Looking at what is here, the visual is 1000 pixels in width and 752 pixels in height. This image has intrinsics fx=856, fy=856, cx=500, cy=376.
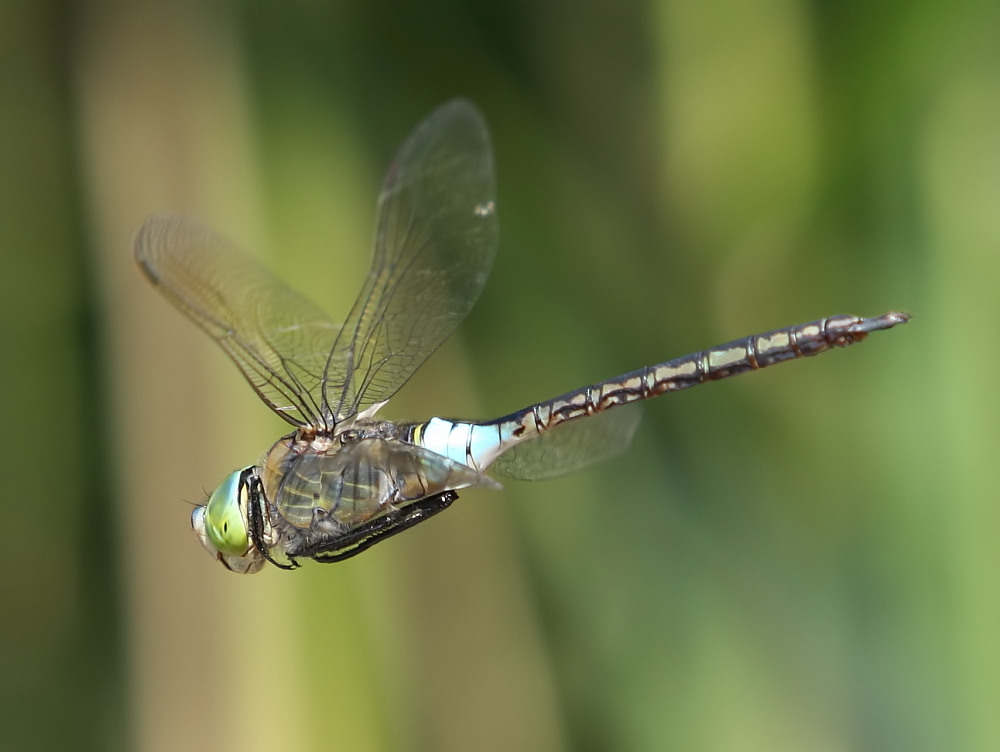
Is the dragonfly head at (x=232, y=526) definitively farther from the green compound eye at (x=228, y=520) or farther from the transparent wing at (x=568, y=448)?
the transparent wing at (x=568, y=448)

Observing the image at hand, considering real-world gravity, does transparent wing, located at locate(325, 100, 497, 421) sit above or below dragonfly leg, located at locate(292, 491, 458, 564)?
above

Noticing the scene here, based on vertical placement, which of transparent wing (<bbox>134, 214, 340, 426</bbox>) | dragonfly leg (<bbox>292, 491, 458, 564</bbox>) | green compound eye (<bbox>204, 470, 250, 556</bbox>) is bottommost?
dragonfly leg (<bbox>292, 491, 458, 564</bbox>)

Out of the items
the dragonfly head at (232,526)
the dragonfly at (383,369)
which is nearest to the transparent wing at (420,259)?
the dragonfly at (383,369)

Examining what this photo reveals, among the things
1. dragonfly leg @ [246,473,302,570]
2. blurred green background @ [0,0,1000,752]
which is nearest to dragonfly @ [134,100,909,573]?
dragonfly leg @ [246,473,302,570]

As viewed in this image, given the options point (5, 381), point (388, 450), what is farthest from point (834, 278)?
point (5, 381)

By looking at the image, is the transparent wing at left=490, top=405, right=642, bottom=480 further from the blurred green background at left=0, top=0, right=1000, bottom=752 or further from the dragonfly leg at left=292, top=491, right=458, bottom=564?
the blurred green background at left=0, top=0, right=1000, bottom=752

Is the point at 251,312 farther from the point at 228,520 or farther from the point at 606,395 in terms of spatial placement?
the point at 606,395
